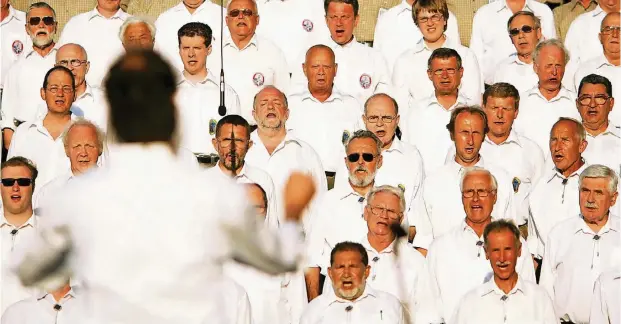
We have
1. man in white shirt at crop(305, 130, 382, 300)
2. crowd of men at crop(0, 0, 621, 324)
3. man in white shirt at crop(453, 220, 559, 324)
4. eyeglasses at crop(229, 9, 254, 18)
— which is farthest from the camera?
eyeglasses at crop(229, 9, 254, 18)

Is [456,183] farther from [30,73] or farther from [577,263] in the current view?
[30,73]

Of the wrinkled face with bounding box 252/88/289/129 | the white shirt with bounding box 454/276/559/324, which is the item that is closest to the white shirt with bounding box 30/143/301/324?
the white shirt with bounding box 454/276/559/324

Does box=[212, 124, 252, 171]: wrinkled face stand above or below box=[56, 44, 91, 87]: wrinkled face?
below

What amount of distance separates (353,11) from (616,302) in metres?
3.14

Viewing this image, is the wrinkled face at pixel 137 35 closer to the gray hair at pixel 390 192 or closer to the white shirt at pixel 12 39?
the white shirt at pixel 12 39

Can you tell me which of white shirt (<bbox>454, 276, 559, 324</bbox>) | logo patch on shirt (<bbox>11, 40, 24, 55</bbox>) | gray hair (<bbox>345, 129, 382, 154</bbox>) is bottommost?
white shirt (<bbox>454, 276, 559, 324</bbox>)

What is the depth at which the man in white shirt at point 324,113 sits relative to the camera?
870 centimetres

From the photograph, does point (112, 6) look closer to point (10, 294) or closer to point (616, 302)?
point (10, 294)

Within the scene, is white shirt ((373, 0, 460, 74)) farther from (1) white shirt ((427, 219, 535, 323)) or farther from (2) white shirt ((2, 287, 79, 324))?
(2) white shirt ((2, 287, 79, 324))

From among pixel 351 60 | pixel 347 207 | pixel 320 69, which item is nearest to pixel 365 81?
pixel 351 60

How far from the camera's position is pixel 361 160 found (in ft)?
26.3

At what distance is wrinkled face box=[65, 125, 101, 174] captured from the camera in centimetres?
790

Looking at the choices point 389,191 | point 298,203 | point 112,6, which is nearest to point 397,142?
point 389,191

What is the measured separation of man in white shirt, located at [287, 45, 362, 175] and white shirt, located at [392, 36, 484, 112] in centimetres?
58
